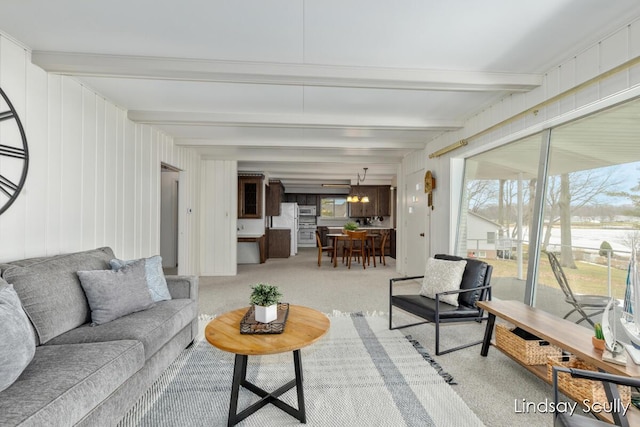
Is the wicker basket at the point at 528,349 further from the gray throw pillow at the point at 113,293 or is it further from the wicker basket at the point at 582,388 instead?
the gray throw pillow at the point at 113,293

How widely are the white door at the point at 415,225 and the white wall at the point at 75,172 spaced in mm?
4211

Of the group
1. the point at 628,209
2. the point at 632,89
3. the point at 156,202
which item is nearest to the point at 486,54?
the point at 632,89

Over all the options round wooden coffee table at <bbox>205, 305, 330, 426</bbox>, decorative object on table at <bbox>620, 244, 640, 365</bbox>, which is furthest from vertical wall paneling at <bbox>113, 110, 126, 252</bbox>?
decorative object on table at <bbox>620, 244, 640, 365</bbox>

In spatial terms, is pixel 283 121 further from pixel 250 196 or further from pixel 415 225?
pixel 250 196

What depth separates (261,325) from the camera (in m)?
1.91

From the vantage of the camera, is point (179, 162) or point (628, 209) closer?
point (628, 209)

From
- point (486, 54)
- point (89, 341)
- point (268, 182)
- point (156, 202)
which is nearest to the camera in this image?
point (89, 341)

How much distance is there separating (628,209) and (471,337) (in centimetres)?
166

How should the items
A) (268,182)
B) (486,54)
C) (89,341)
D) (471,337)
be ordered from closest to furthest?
(89,341) → (486,54) → (471,337) → (268,182)

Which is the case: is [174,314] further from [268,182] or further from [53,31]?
[268,182]

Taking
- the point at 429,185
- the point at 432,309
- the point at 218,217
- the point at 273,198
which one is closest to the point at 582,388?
the point at 432,309

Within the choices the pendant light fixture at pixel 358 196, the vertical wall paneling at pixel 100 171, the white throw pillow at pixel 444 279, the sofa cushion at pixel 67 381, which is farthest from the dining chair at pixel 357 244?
the sofa cushion at pixel 67 381

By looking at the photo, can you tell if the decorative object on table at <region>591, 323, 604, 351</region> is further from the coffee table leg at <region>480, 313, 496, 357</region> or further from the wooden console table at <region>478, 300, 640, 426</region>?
the coffee table leg at <region>480, 313, 496, 357</region>

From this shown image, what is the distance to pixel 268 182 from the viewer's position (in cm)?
830
